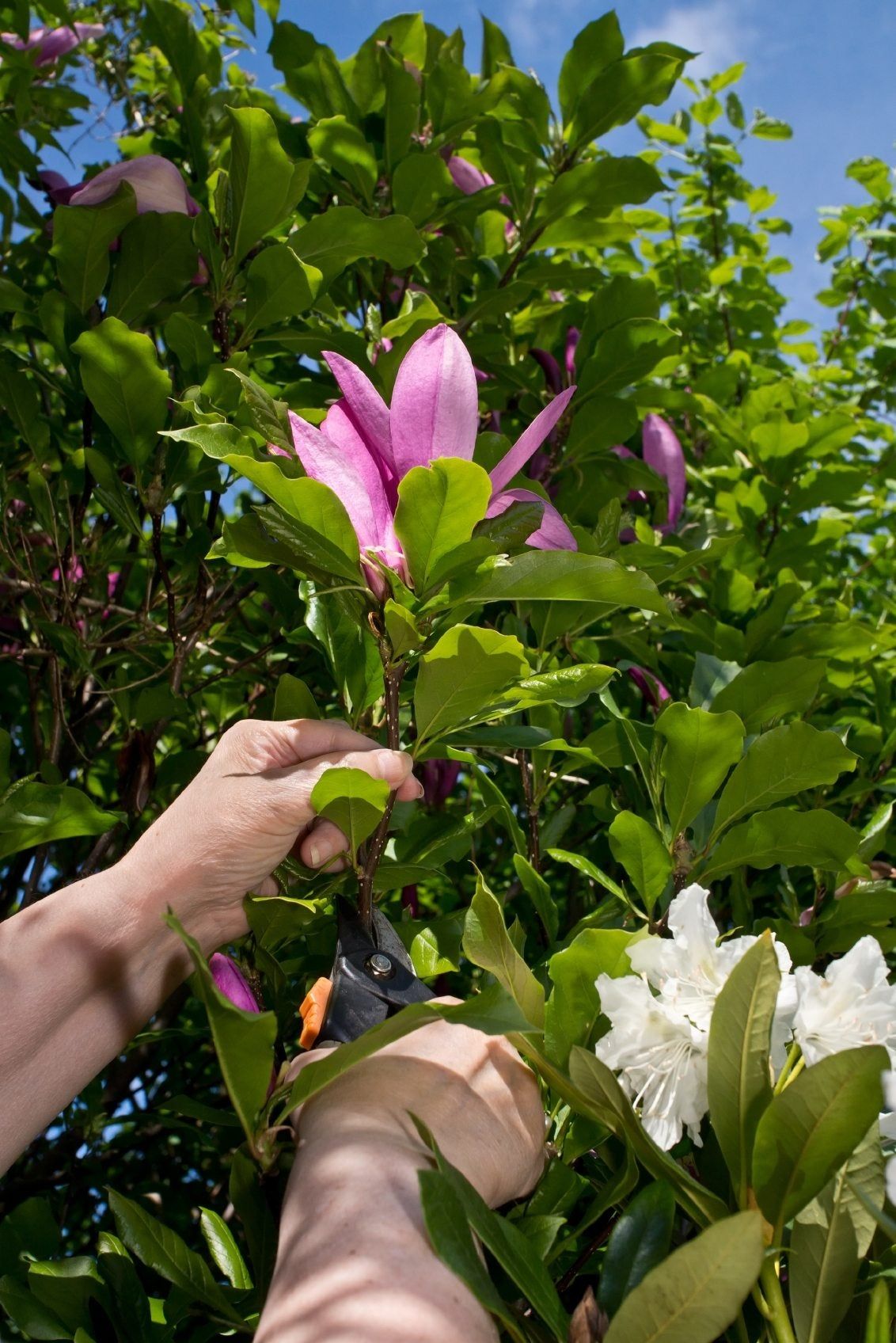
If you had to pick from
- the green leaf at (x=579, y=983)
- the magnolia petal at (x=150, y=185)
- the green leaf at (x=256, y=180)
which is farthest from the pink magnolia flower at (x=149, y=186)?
the green leaf at (x=579, y=983)

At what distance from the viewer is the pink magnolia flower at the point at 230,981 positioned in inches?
44.9

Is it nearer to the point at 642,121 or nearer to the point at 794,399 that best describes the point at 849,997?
the point at 794,399

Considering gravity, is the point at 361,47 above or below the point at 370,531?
above

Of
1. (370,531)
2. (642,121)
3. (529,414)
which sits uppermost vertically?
(642,121)

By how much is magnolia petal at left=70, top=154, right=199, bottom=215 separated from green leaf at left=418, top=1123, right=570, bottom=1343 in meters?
1.34

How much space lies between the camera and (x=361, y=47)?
181cm

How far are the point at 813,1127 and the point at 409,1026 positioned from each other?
0.28m

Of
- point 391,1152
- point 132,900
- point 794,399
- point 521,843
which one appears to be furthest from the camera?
point 794,399

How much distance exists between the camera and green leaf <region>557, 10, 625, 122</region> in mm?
1737

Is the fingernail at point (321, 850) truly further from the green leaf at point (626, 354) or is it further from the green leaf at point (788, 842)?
the green leaf at point (626, 354)

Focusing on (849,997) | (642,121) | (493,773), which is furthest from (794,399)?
(849,997)

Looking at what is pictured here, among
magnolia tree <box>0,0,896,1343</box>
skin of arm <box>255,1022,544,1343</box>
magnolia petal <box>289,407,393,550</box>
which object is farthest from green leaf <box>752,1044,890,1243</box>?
magnolia petal <box>289,407,393,550</box>

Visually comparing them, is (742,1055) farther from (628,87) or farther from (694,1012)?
(628,87)

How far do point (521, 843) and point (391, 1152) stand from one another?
62 cm
